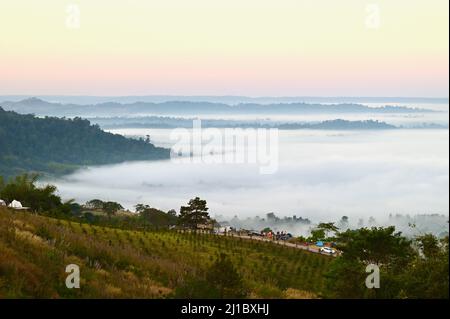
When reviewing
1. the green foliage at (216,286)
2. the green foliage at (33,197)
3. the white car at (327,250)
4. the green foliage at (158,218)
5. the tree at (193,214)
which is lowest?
the green foliage at (158,218)

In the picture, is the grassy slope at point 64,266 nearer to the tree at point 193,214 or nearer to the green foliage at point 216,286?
the green foliage at point 216,286

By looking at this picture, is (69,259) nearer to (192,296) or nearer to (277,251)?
(192,296)

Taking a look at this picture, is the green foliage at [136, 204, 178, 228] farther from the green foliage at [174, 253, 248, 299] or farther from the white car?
the green foliage at [174, 253, 248, 299]

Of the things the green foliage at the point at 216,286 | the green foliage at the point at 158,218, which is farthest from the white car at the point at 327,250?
the green foliage at the point at 216,286

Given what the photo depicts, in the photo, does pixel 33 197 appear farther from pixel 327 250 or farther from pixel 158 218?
pixel 158 218

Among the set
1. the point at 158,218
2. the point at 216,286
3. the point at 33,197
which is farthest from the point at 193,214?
the point at 216,286

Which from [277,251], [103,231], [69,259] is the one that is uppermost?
[69,259]

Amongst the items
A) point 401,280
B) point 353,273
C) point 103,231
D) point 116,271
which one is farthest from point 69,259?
point 103,231

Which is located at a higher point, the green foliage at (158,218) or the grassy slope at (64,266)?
the grassy slope at (64,266)

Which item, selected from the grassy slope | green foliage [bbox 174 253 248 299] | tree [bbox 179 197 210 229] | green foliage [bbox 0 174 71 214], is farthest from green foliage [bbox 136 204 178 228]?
green foliage [bbox 174 253 248 299]

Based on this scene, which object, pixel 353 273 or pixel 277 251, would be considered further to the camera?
pixel 277 251
